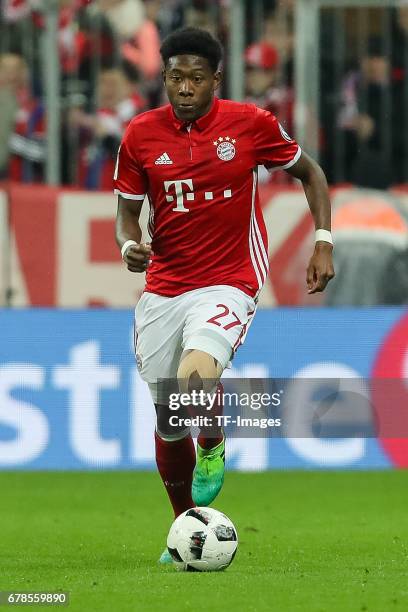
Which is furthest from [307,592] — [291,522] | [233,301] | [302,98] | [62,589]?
[302,98]

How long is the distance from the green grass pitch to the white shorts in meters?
0.99

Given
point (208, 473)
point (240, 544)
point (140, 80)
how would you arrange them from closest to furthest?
point (208, 473) < point (240, 544) < point (140, 80)

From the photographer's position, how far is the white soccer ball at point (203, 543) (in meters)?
6.92

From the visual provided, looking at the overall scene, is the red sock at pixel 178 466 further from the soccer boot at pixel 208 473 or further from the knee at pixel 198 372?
the knee at pixel 198 372

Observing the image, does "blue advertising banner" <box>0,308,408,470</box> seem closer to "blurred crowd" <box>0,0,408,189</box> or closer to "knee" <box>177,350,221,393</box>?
"blurred crowd" <box>0,0,408,189</box>

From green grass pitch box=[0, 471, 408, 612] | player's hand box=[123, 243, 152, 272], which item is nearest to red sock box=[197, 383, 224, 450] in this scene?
green grass pitch box=[0, 471, 408, 612]

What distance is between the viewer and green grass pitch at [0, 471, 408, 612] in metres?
6.07

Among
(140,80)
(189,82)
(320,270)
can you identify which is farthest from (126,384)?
(189,82)

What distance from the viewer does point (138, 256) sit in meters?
6.81

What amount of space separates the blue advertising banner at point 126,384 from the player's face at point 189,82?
468 centimetres

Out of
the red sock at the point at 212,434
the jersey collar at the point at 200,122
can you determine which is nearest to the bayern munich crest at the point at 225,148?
the jersey collar at the point at 200,122

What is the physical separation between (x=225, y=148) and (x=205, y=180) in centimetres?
19

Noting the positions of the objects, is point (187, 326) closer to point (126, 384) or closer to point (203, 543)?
point (203, 543)

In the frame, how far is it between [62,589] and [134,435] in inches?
212
